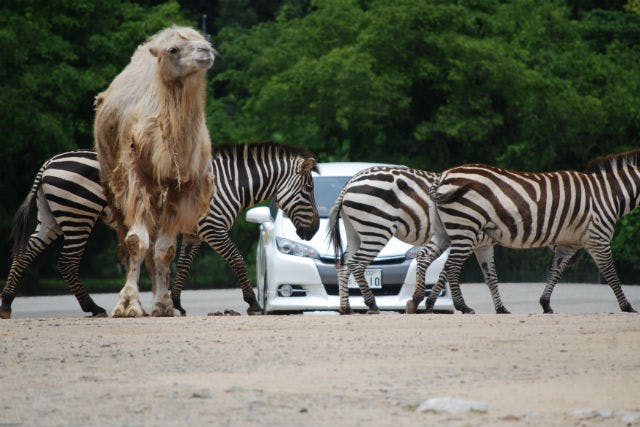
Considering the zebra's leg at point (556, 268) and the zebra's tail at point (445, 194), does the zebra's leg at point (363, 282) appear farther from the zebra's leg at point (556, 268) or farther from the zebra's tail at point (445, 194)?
the zebra's leg at point (556, 268)

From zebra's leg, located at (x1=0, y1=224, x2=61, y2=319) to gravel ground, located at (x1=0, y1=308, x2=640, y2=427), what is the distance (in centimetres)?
211

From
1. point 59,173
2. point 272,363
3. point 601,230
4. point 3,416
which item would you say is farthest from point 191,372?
point 601,230

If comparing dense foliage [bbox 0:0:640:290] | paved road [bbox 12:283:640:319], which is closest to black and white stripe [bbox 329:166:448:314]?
paved road [bbox 12:283:640:319]

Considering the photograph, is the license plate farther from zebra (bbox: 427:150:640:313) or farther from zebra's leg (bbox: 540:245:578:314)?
zebra's leg (bbox: 540:245:578:314)

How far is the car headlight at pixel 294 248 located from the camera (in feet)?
50.2

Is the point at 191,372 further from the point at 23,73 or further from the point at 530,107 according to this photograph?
the point at 530,107

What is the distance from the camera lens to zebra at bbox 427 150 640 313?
14.6 metres

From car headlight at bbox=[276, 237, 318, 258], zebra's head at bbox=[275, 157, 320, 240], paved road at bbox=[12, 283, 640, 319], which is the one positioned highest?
zebra's head at bbox=[275, 157, 320, 240]

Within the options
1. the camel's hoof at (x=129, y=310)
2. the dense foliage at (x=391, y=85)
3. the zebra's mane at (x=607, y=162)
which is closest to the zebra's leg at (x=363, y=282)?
the camel's hoof at (x=129, y=310)

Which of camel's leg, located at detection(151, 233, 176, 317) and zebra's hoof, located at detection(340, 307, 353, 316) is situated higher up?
camel's leg, located at detection(151, 233, 176, 317)

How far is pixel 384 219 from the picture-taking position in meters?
14.8

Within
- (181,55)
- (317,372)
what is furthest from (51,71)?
(317,372)

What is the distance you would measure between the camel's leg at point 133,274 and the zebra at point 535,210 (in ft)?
12.5

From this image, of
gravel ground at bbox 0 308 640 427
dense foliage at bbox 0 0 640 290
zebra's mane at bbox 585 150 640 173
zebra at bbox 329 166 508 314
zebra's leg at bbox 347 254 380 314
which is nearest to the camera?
gravel ground at bbox 0 308 640 427
